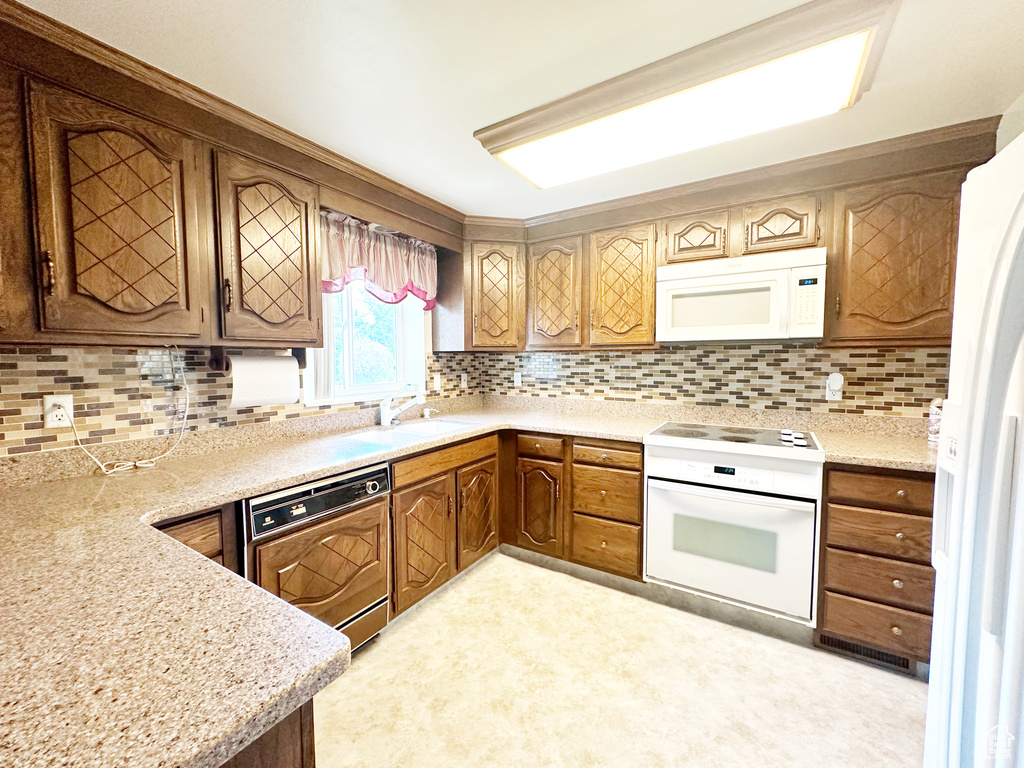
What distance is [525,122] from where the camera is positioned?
62.6 inches

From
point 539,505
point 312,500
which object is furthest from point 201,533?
point 539,505

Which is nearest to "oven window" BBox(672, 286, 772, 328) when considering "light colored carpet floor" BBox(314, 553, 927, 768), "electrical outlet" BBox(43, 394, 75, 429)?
"light colored carpet floor" BBox(314, 553, 927, 768)

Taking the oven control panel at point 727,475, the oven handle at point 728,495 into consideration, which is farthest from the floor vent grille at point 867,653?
the oven control panel at point 727,475

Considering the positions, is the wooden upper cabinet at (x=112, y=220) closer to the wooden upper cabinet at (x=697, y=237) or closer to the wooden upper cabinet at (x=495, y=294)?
the wooden upper cabinet at (x=495, y=294)

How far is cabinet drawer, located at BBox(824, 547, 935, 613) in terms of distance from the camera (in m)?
1.63

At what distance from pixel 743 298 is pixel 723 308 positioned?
0.33ft

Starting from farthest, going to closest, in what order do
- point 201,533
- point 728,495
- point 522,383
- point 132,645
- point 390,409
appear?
1. point 522,383
2. point 390,409
3. point 728,495
4. point 201,533
5. point 132,645

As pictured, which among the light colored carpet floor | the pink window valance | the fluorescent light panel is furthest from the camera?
the pink window valance

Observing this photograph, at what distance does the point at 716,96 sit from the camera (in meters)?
1.37

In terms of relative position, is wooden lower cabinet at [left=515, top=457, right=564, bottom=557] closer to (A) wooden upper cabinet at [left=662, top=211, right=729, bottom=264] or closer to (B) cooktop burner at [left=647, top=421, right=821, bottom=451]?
(B) cooktop burner at [left=647, top=421, right=821, bottom=451]

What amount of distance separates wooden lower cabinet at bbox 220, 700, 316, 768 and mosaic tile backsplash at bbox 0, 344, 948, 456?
4.77 ft

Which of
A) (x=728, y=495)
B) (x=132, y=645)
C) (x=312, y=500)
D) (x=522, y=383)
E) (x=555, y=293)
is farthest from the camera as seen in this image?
(x=522, y=383)

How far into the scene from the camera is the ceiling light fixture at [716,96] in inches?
44.1

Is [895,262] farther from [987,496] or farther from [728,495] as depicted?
[987,496]
